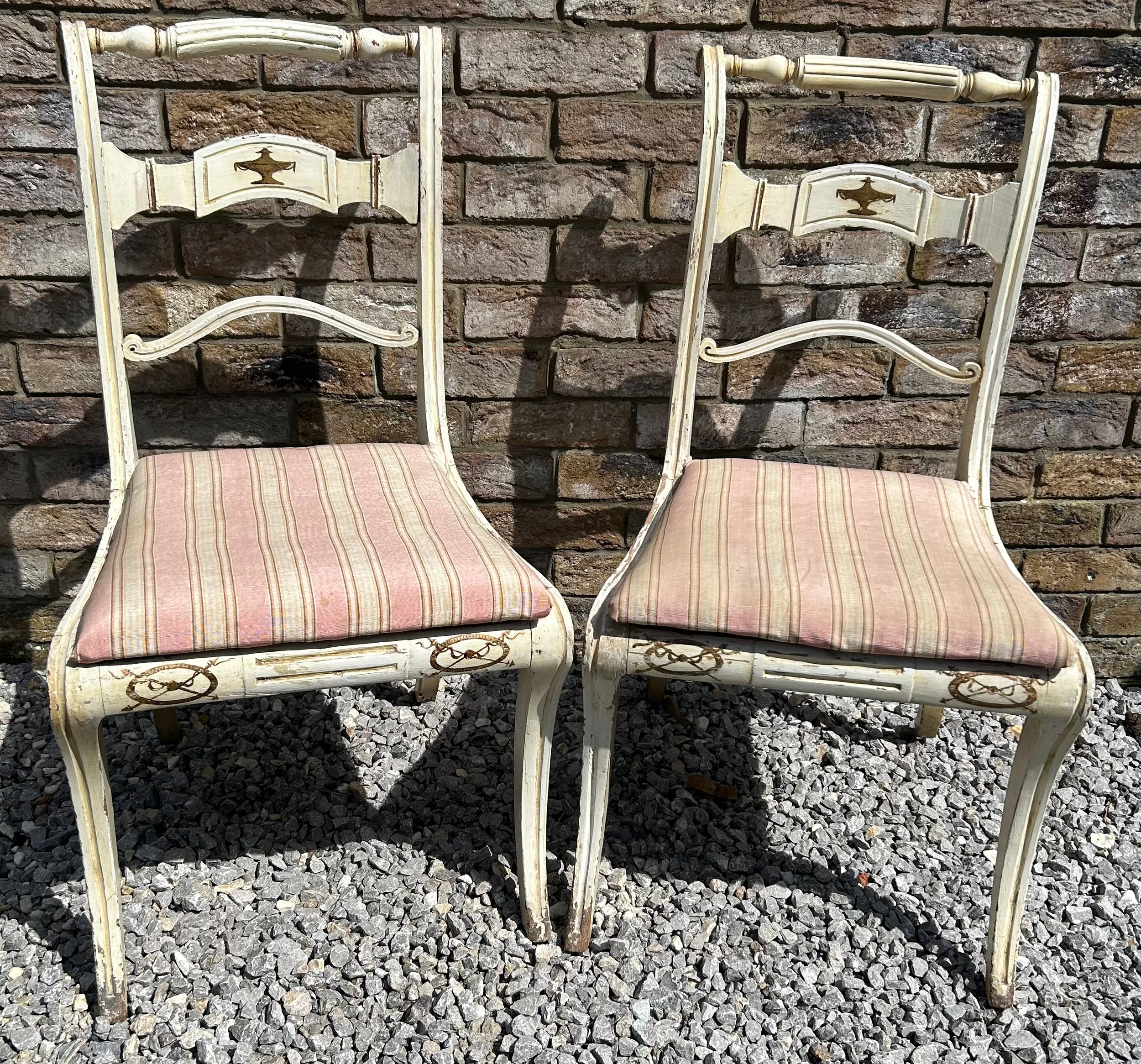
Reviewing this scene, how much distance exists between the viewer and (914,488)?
1.63m

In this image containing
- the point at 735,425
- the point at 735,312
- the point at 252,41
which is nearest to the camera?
the point at 252,41

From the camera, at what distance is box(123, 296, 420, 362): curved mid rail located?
5.41ft

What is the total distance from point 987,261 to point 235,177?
1.36 metres

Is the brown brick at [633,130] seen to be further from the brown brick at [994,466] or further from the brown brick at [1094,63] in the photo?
the brown brick at [994,466]

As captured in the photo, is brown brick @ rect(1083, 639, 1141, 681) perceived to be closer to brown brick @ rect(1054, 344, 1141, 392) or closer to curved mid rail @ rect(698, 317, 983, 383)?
brown brick @ rect(1054, 344, 1141, 392)

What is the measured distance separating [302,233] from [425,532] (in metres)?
0.76

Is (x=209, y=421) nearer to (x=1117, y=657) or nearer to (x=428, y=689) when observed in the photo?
(x=428, y=689)

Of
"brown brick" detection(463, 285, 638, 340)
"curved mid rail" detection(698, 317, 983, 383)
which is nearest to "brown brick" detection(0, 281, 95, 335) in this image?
"brown brick" detection(463, 285, 638, 340)

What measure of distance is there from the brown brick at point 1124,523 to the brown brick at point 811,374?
0.58 m

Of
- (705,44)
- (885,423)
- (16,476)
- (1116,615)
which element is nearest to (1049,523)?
(1116,615)

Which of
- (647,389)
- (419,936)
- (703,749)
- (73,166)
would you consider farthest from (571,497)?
(73,166)

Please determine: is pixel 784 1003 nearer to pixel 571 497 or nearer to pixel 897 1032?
pixel 897 1032

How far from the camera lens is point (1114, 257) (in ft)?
6.42

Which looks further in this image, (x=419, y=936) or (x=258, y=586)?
(x=419, y=936)
